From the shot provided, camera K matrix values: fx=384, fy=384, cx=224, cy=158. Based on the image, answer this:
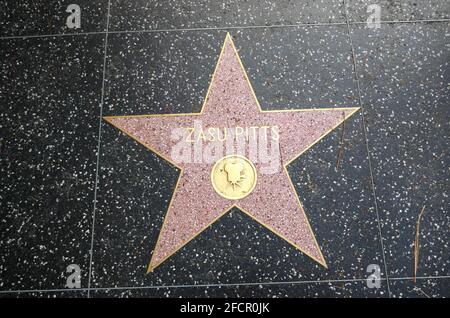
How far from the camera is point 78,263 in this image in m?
1.27

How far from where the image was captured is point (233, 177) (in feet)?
4.37

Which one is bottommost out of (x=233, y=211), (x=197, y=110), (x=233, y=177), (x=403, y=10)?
(x=233, y=211)

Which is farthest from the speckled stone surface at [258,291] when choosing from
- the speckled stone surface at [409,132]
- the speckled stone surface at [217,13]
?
the speckled stone surface at [217,13]

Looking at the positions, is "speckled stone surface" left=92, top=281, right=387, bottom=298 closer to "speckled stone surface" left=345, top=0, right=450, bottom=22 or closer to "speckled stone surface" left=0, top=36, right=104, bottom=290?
"speckled stone surface" left=0, top=36, right=104, bottom=290

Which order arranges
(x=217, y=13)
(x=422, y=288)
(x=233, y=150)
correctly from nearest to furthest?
(x=422, y=288)
(x=233, y=150)
(x=217, y=13)

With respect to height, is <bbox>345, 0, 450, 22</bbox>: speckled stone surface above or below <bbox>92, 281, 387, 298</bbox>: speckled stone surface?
above

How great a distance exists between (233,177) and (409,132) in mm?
663

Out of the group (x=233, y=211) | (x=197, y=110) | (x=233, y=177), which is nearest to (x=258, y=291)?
(x=233, y=211)

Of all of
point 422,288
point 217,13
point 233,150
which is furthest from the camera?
point 217,13

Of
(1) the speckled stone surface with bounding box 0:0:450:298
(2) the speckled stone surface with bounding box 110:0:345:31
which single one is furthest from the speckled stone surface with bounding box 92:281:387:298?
(2) the speckled stone surface with bounding box 110:0:345:31

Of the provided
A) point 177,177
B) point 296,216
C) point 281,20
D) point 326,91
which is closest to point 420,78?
point 326,91

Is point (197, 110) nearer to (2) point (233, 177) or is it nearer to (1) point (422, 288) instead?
(2) point (233, 177)

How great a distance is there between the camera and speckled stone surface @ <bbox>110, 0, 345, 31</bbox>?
60.5 inches

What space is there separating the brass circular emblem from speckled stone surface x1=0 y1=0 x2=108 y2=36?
2.48ft
